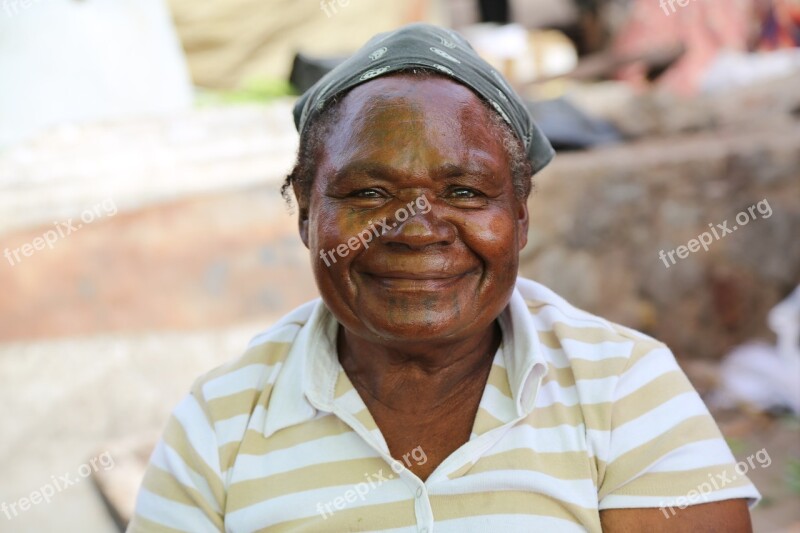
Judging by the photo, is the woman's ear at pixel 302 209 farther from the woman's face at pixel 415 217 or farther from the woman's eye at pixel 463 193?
the woman's eye at pixel 463 193

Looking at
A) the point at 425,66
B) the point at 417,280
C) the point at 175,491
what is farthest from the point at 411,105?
the point at 175,491

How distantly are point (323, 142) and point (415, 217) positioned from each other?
0.97ft

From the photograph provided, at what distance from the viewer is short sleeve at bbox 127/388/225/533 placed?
1608 millimetres

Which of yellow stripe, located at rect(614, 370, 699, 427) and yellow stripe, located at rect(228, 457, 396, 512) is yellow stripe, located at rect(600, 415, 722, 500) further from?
yellow stripe, located at rect(228, 457, 396, 512)

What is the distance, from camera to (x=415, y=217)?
4.91ft

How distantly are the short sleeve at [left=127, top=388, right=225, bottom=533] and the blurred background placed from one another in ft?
3.49

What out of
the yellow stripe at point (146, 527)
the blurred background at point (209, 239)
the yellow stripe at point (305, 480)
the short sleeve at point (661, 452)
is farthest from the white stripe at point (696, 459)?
the blurred background at point (209, 239)

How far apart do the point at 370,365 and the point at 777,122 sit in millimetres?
4154

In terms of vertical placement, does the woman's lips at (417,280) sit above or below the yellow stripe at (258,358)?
above

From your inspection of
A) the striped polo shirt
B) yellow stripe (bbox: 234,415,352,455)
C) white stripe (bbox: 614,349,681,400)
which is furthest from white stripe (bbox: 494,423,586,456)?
yellow stripe (bbox: 234,415,352,455)

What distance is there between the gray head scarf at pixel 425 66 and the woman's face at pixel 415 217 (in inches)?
1.0

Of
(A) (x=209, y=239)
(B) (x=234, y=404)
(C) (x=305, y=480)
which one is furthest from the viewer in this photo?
(A) (x=209, y=239)

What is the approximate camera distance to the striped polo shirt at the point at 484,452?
4.96ft

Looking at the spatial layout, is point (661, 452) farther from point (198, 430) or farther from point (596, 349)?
point (198, 430)
